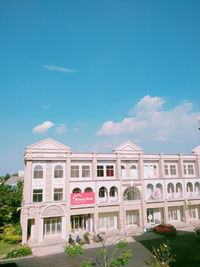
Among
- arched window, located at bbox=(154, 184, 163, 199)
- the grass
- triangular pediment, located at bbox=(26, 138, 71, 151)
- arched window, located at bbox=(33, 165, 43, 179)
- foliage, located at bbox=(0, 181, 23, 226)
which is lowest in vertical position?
the grass

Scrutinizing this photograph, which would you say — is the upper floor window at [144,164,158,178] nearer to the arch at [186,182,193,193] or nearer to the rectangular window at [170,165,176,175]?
the rectangular window at [170,165,176,175]

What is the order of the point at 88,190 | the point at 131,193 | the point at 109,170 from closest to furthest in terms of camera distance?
the point at 88,190, the point at 109,170, the point at 131,193

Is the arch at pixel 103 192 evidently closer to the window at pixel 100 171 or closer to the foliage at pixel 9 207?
the window at pixel 100 171

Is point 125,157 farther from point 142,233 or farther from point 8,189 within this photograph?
point 8,189

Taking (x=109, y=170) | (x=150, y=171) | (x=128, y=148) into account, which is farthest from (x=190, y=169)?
(x=109, y=170)

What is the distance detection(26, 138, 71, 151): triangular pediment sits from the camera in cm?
2805

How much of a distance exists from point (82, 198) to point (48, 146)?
8.90 m

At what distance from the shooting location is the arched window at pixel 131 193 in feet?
105

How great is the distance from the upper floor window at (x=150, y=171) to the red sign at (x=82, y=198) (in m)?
10.7

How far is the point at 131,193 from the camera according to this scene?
3262 cm

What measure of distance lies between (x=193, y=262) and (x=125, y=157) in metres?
16.8

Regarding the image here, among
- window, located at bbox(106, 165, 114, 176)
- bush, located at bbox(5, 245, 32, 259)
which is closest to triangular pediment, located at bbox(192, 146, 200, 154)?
window, located at bbox(106, 165, 114, 176)

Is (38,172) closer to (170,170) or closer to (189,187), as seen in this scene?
(170,170)

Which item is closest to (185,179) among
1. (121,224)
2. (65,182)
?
(121,224)
